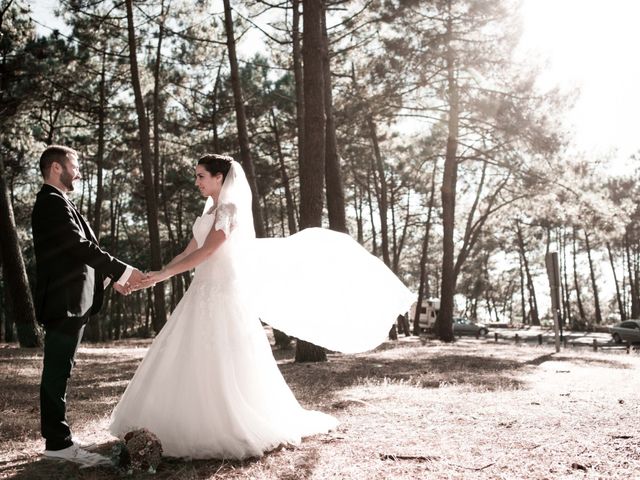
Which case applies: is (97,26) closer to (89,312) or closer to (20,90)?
(20,90)

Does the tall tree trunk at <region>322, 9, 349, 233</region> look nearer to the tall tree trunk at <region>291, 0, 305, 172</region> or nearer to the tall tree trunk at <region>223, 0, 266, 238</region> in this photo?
the tall tree trunk at <region>291, 0, 305, 172</region>

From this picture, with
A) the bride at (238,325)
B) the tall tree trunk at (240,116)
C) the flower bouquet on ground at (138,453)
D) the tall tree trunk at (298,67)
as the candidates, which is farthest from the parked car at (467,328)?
the flower bouquet on ground at (138,453)

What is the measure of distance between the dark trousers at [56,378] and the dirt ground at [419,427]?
0.22 metres

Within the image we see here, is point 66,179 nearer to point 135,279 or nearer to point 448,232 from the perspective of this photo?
point 135,279

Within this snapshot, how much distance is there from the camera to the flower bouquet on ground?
371 centimetres

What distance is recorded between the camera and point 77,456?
4.01 meters

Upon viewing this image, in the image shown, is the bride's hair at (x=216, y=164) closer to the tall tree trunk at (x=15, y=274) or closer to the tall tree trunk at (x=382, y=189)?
the tall tree trunk at (x=15, y=274)

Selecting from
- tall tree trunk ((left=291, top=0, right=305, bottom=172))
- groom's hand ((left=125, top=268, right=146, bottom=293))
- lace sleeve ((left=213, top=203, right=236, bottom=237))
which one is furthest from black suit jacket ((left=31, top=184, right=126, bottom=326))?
tall tree trunk ((left=291, top=0, right=305, bottom=172))

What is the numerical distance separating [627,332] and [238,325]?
30.1 metres

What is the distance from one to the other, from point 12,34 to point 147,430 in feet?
50.0

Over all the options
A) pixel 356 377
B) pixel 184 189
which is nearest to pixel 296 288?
pixel 356 377

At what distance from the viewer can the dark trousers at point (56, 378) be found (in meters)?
3.97

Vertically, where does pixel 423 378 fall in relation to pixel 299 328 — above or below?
below

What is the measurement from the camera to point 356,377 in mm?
8406
